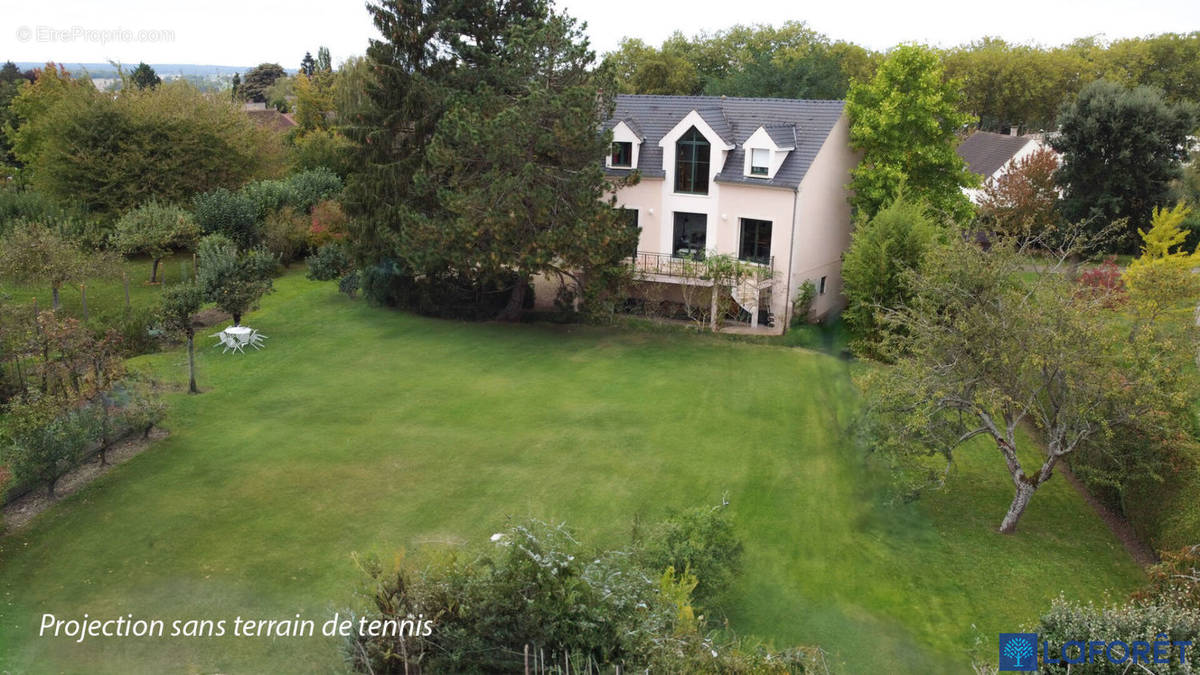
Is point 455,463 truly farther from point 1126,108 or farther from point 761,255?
point 1126,108

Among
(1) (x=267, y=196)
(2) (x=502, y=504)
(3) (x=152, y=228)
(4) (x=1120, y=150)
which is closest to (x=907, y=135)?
(4) (x=1120, y=150)

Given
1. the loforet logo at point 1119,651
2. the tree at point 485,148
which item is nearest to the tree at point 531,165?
the tree at point 485,148

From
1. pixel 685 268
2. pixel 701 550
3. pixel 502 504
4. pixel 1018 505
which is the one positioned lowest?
pixel 502 504

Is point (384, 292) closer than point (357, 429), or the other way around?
point (357, 429)

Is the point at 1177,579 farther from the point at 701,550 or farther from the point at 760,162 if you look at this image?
the point at 760,162

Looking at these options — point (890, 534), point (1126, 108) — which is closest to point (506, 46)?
point (890, 534)

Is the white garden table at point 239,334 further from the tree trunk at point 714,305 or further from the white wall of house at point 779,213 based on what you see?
the tree trunk at point 714,305
